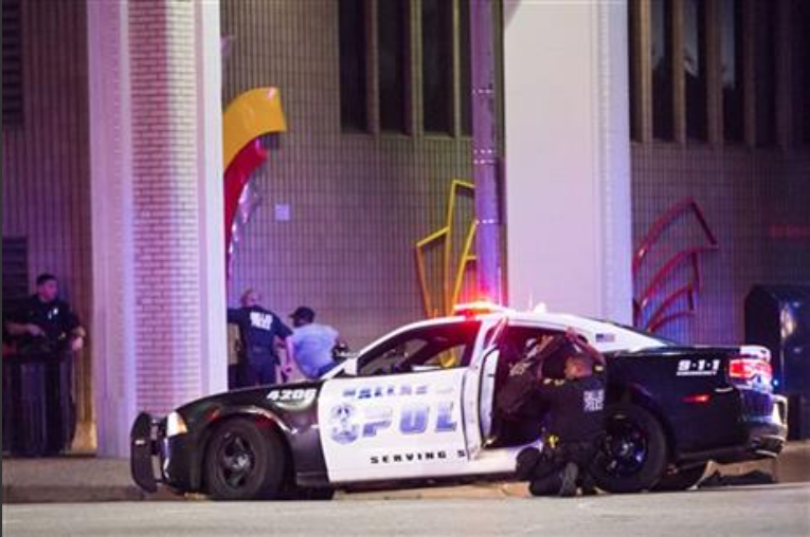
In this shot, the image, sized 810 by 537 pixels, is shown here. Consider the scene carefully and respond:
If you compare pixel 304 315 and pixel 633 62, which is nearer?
pixel 304 315

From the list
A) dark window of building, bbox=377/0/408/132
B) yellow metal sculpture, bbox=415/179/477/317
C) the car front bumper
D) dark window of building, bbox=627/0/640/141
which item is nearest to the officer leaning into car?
the car front bumper

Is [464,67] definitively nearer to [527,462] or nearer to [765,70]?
[765,70]

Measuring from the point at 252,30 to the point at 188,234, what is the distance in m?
3.83

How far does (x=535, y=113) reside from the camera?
21625mm

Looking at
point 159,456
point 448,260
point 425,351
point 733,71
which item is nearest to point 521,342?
point 425,351

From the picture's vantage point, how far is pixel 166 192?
21047 mm

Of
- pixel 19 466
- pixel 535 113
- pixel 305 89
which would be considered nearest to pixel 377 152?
pixel 305 89

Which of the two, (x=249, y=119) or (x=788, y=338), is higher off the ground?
(x=249, y=119)

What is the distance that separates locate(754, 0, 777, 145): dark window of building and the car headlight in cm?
1464

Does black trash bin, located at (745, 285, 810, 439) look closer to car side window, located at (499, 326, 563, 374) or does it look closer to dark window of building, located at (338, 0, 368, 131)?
car side window, located at (499, 326, 563, 374)

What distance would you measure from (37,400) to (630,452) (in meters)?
8.66

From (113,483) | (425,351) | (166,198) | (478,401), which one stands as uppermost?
Answer: (166,198)

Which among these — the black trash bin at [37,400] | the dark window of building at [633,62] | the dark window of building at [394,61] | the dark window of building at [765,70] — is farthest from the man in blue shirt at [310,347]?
the dark window of building at [765,70]

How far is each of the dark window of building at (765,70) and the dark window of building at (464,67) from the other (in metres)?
5.22
